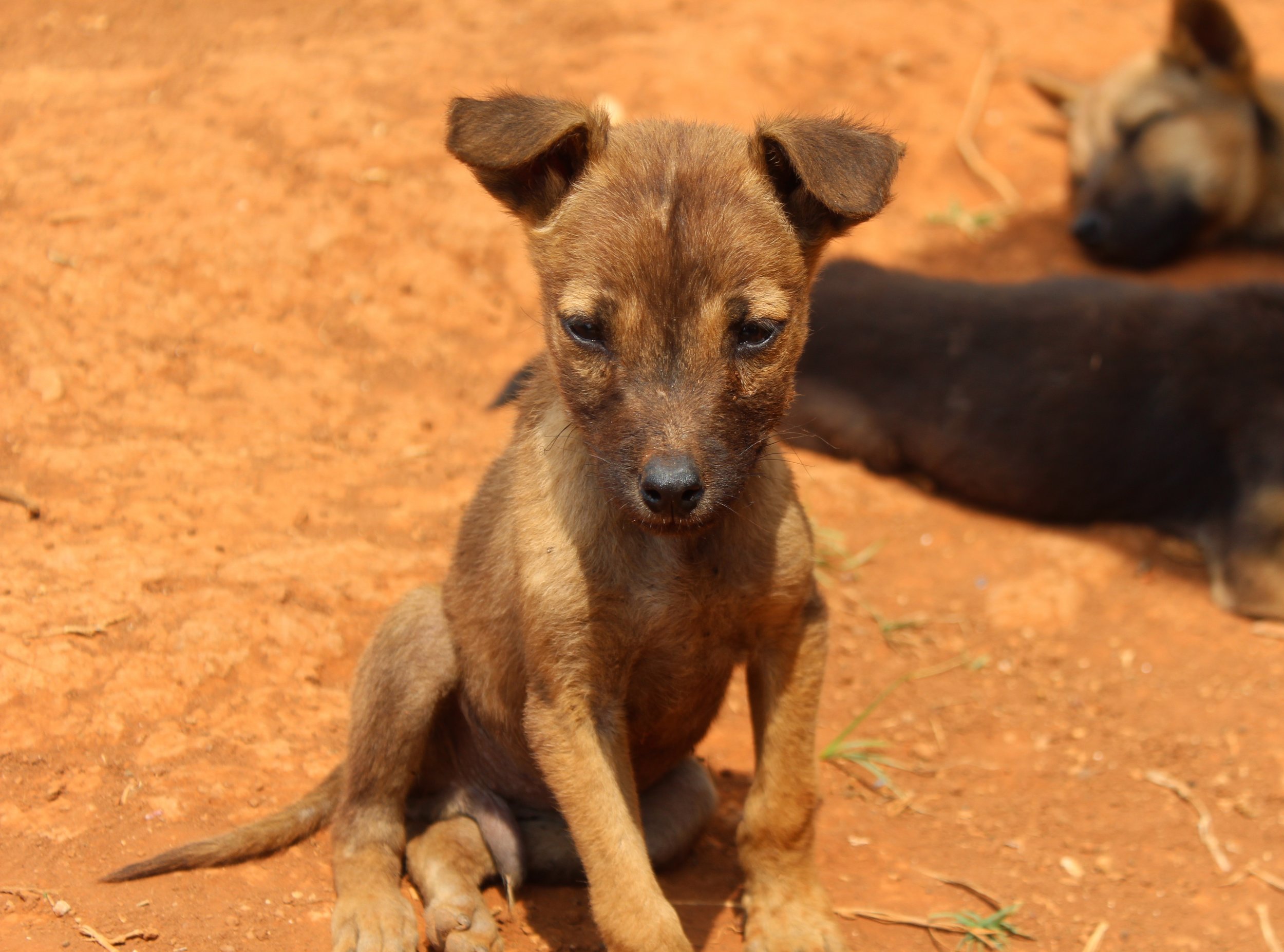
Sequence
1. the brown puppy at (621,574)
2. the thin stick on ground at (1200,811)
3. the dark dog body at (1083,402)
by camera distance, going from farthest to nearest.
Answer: the dark dog body at (1083,402) < the thin stick on ground at (1200,811) < the brown puppy at (621,574)

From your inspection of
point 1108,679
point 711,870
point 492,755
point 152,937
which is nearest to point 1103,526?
point 1108,679

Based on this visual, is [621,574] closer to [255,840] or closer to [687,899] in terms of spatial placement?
[687,899]

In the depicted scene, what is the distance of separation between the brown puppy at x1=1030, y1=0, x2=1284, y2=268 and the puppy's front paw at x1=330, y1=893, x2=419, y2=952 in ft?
25.7

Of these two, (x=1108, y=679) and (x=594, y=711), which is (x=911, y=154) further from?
(x=594, y=711)

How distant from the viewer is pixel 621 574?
134 inches

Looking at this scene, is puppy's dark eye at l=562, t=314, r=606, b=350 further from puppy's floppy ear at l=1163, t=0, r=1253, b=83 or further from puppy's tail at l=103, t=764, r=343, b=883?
puppy's floppy ear at l=1163, t=0, r=1253, b=83

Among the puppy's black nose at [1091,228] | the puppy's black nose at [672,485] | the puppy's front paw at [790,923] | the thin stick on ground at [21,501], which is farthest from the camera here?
the puppy's black nose at [1091,228]

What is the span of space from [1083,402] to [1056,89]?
16.2 feet

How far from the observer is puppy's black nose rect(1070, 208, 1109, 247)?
9539mm

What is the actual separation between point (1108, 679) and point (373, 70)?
6.25 metres

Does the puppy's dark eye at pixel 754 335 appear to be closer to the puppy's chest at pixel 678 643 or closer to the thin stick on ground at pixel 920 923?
the puppy's chest at pixel 678 643

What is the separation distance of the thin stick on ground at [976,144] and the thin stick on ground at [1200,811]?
19.4 feet

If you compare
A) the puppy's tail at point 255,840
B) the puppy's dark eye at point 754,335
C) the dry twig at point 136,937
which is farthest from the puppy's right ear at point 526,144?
the dry twig at point 136,937

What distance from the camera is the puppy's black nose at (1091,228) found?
31.3ft
